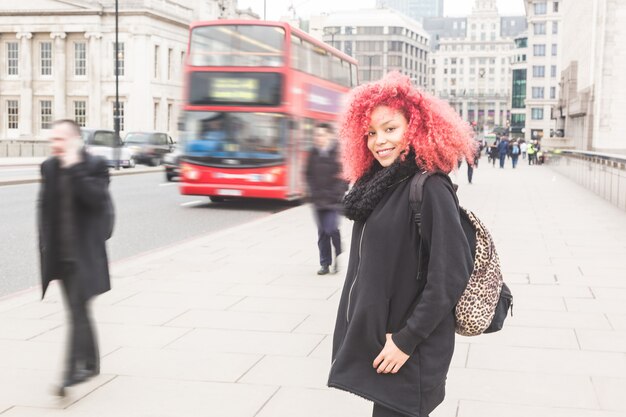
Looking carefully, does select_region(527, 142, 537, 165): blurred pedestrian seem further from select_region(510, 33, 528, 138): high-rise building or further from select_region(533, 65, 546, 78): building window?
select_region(510, 33, 528, 138): high-rise building

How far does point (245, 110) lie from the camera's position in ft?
53.9

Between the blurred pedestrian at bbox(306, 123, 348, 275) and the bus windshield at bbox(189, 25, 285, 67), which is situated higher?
the bus windshield at bbox(189, 25, 285, 67)

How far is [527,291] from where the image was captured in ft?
25.7

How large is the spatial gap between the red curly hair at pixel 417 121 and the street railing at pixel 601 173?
15549 mm

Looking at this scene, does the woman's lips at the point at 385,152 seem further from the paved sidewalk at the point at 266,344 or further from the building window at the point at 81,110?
the building window at the point at 81,110

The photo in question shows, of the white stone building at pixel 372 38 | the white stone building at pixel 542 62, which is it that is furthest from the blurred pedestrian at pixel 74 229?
the white stone building at pixel 372 38

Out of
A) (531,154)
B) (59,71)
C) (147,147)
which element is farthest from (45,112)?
(531,154)

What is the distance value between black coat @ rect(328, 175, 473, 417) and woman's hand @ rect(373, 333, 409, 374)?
2cm

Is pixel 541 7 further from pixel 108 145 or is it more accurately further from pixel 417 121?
pixel 417 121

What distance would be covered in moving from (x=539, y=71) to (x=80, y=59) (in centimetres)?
7199

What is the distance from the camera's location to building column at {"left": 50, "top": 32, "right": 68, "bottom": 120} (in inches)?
2349

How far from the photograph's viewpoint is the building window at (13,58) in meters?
60.8

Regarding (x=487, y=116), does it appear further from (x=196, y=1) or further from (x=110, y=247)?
(x=110, y=247)

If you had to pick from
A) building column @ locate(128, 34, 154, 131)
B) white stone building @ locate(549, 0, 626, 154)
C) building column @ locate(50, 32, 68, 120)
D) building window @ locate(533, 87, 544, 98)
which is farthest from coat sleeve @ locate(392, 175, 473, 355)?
building window @ locate(533, 87, 544, 98)
